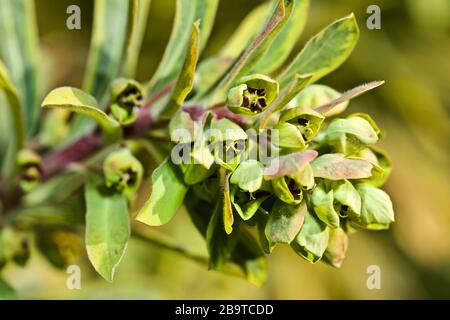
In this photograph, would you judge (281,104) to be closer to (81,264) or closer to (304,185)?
(304,185)

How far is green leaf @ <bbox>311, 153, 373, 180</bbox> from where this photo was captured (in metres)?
1.15

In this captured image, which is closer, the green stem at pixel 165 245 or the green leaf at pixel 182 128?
the green leaf at pixel 182 128

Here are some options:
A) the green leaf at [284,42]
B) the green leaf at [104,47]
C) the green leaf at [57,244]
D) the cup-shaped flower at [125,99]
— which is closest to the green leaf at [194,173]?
the cup-shaped flower at [125,99]

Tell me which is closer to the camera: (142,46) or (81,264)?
(81,264)

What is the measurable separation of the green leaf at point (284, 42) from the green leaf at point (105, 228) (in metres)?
0.42

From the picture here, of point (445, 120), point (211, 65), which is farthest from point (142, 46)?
point (211, 65)

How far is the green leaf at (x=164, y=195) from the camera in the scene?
119 centimetres

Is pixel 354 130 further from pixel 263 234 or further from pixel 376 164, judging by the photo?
pixel 263 234

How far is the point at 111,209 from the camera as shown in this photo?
1.36m

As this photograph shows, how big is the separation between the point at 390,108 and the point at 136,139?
6.78 ft

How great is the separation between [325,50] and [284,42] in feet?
0.39

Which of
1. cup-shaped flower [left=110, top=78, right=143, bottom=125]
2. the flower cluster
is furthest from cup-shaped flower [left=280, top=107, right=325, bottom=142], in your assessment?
cup-shaped flower [left=110, top=78, right=143, bottom=125]

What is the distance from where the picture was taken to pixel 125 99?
4.57ft

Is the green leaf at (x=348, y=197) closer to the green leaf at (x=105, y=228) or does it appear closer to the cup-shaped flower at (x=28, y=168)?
the green leaf at (x=105, y=228)
